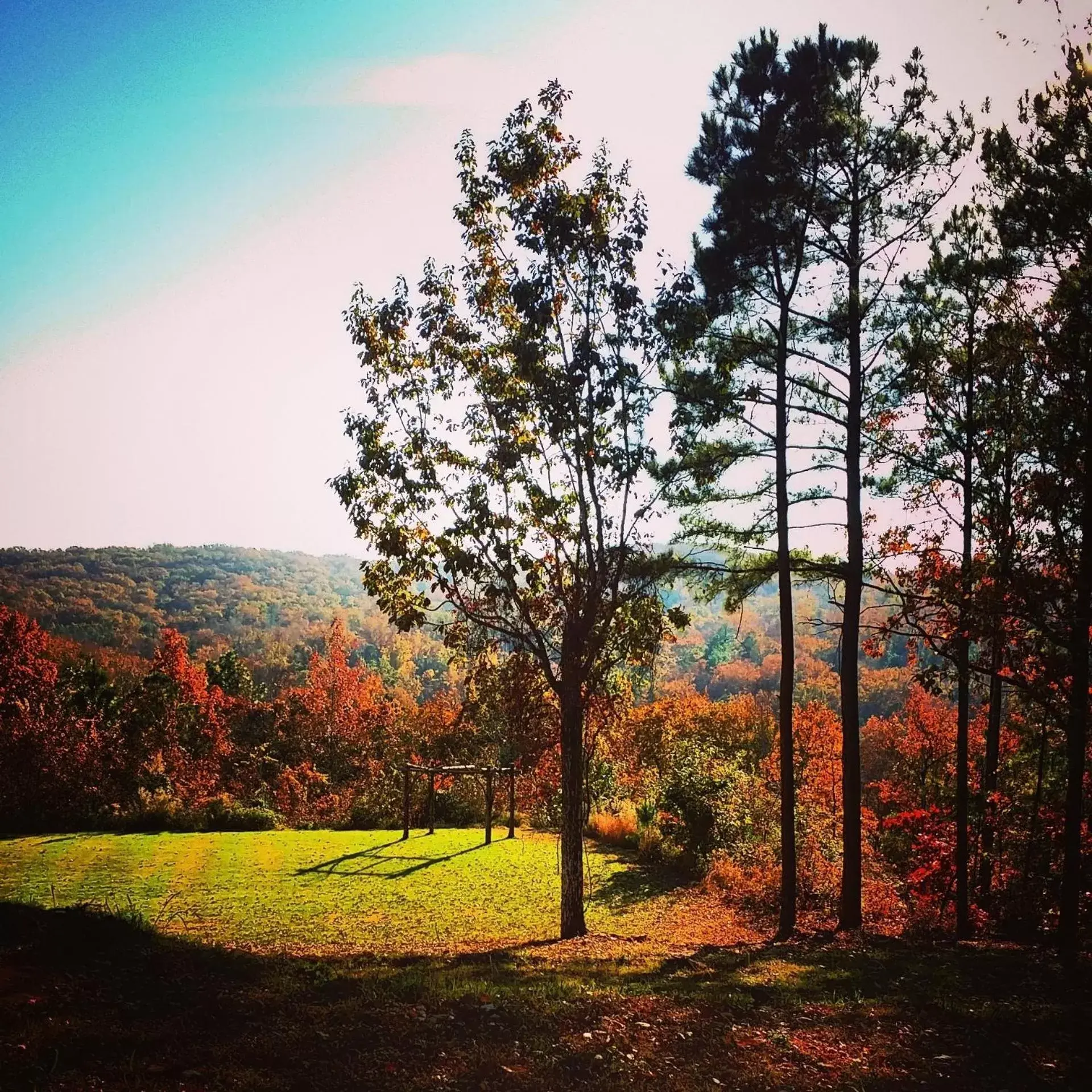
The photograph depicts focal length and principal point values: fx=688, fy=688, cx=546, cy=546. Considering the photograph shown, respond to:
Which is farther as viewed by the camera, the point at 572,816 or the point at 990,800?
the point at 990,800

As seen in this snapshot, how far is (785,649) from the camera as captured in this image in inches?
441

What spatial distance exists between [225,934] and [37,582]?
94.4m

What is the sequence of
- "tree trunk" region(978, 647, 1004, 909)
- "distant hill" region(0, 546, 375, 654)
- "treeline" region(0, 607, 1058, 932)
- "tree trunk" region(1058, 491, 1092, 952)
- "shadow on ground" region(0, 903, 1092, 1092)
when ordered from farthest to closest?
1. "distant hill" region(0, 546, 375, 654)
2. "treeline" region(0, 607, 1058, 932)
3. "tree trunk" region(978, 647, 1004, 909)
4. "tree trunk" region(1058, 491, 1092, 952)
5. "shadow on ground" region(0, 903, 1092, 1092)

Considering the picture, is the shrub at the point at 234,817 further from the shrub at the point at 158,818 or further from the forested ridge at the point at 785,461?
the forested ridge at the point at 785,461

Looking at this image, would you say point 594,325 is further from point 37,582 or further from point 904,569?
point 37,582

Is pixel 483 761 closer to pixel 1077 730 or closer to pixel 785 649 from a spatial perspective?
pixel 785 649

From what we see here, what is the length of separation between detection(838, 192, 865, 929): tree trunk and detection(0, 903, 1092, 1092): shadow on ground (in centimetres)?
362

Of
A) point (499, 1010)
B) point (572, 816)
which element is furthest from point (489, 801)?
point (499, 1010)

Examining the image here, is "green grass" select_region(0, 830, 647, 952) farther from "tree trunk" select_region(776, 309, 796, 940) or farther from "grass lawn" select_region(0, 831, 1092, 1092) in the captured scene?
"tree trunk" select_region(776, 309, 796, 940)

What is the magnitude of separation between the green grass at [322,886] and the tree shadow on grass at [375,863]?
5 cm

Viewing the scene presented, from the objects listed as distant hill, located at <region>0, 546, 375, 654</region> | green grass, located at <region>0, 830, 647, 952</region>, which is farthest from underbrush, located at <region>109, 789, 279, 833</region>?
distant hill, located at <region>0, 546, 375, 654</region>

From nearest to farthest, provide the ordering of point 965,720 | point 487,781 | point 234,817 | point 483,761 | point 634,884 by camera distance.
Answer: point 965,720, point 634,884, point 487,781, point 234,817, point 483,761

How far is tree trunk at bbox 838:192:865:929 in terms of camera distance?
10617 millimetres

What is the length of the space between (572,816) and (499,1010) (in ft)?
15.0
